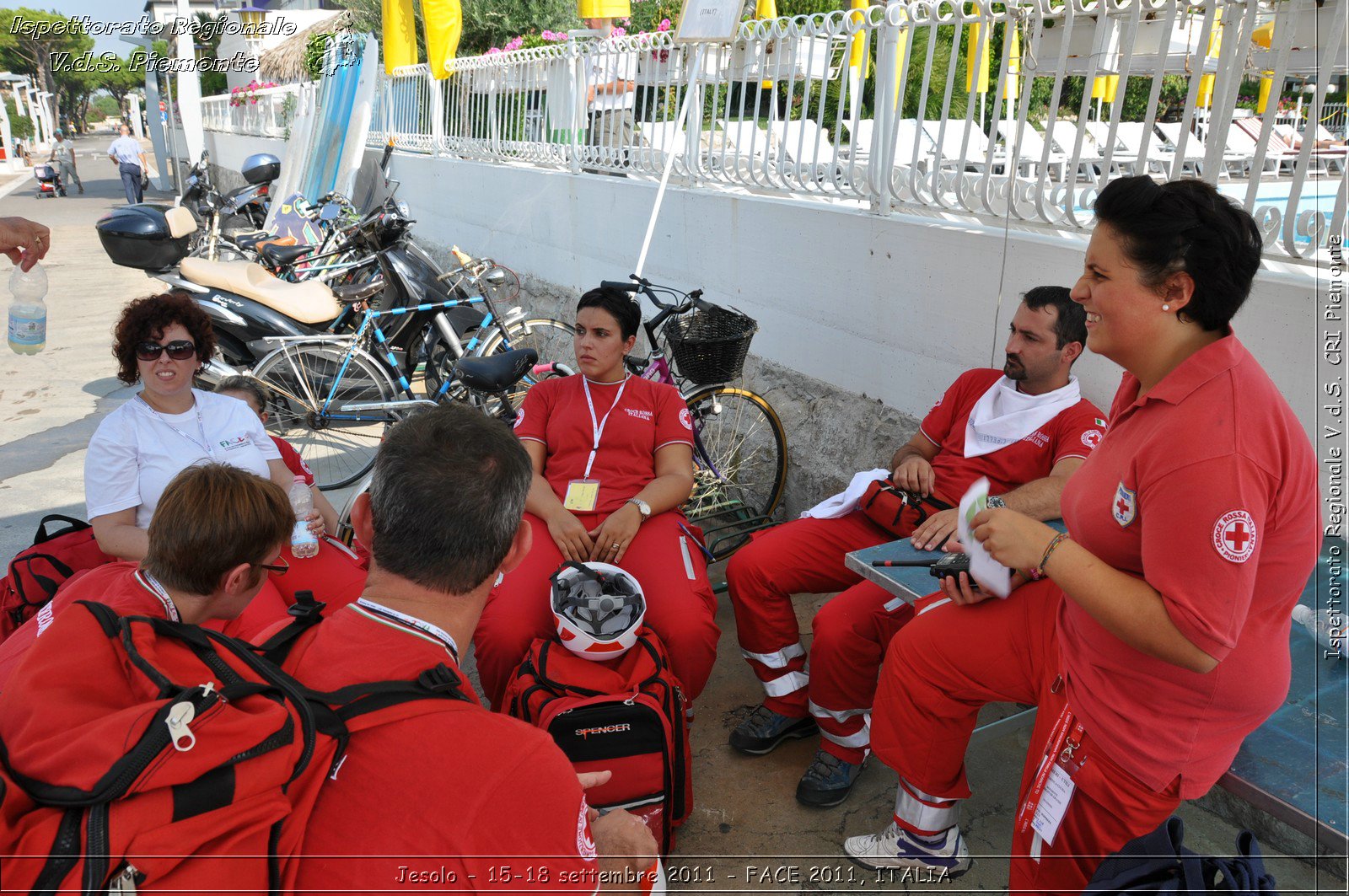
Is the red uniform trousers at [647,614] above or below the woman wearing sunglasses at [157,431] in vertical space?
below

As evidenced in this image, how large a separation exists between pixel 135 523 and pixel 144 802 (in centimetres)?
218

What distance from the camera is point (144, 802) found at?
1.09 metres

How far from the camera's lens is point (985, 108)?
4.69m

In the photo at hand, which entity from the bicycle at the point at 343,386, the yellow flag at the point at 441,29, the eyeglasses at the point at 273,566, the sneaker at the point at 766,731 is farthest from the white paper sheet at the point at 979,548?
the yellow flag at the point at 441,29

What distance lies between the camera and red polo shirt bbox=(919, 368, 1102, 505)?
2846 mm

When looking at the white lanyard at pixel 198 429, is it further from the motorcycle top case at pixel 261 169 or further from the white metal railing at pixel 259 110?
the white metal railing at pixel 259 110

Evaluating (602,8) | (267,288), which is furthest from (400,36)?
(267,288)

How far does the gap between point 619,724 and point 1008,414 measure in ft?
5.32

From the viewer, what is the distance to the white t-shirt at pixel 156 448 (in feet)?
9.49

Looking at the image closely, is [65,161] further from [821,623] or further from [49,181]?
[821,623]

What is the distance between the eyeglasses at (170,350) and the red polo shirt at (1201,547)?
287 centimetres

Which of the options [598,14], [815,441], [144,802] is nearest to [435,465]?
[144,802]

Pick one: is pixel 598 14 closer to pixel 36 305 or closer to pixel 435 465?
pixel 36 305

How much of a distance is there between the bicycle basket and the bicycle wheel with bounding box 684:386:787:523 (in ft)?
0.37
